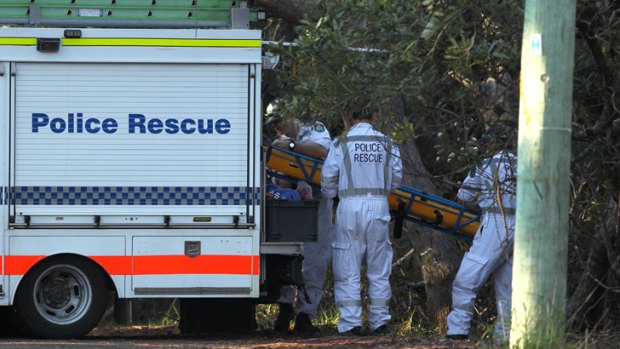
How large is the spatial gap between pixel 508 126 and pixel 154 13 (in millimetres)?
3219

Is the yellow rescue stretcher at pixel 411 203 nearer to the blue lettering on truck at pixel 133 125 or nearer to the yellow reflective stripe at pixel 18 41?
the blue lettering on truck at pixel 133 125

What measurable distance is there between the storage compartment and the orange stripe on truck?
0.29 meters

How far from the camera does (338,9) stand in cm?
774

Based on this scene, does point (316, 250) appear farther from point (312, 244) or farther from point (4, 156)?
point (4, 156)

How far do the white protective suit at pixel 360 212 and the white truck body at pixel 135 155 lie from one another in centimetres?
85

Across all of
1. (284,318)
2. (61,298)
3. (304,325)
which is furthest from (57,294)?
(284,318)

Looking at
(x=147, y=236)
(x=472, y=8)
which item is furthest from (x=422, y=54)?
(x=147, y=236)

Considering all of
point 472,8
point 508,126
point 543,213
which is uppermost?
point 472,8

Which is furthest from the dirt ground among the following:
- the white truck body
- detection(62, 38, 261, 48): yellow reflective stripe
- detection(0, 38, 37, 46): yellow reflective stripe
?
detection(0, 38, 37, 46): yellow reflective stripe

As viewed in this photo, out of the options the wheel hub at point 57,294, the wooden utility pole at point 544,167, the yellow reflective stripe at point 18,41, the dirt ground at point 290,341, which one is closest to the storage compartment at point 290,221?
the dirt ground at point 290,341

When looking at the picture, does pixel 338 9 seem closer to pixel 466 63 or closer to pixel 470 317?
pixel 466 63

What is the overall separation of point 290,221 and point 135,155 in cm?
134

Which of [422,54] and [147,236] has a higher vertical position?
[422,54]

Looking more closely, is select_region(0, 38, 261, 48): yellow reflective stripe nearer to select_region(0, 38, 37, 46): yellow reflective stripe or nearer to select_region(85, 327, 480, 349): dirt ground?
select_region(0, 38, 37, 46): yellow reflective stripe
